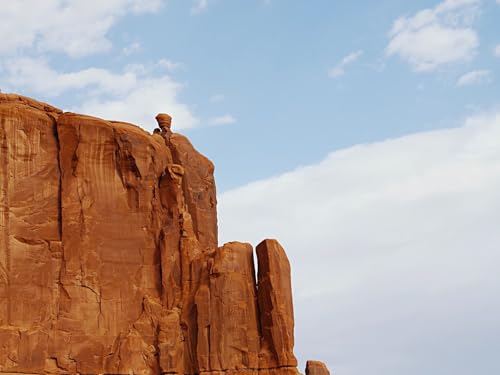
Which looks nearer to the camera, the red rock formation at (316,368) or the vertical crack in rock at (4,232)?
the vertical crack in rock at (4,232)

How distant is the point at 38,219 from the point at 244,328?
10.7m

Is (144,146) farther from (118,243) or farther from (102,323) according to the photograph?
(102,323)

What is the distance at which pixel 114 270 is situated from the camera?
169 feet

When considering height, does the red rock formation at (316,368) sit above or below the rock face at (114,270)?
below

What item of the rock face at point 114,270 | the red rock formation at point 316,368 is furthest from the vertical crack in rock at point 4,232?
the red rock formation at point 316,368

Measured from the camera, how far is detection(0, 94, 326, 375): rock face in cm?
4944

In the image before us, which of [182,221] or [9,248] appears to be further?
[182,221]

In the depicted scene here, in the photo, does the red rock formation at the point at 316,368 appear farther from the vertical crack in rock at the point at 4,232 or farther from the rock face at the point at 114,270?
the vertical crack in rock at the point at 4,232

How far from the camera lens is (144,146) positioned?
53.1 meters

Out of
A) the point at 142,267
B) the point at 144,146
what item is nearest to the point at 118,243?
the point at 142,267

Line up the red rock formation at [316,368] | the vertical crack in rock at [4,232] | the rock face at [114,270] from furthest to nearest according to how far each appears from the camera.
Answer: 1. the red rock formation at [316,368]
2. the rock face at [114,270]
3. the vertical crack in rock at [4,232]

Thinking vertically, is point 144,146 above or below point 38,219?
above

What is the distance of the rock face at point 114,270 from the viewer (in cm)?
4944

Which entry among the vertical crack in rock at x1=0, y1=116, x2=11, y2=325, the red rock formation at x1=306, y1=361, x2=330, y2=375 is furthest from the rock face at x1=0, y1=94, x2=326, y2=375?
the red rock formation at x1=306, y1=361, x2=330, y2=375
